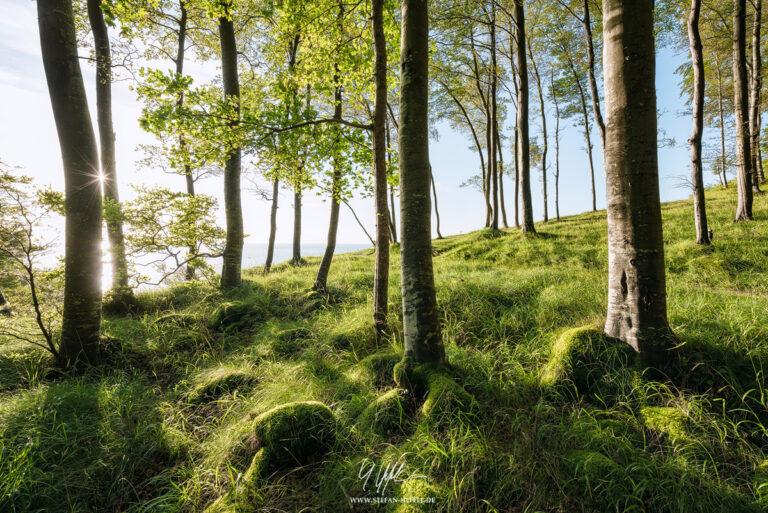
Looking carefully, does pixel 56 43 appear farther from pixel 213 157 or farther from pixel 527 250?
pixel 527 250

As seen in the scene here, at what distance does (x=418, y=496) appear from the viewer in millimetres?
1798

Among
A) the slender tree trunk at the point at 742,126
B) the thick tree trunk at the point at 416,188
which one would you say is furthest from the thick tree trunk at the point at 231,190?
the slender tree trunk at the point at 742,126

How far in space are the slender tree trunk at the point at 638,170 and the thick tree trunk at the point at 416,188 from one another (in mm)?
1852

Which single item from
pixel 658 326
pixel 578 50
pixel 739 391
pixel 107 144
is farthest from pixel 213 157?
pixel 578 50

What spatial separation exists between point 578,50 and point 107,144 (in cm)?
1961

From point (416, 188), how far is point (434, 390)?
84.8 inches

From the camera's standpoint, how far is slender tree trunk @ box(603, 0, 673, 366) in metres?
2.57

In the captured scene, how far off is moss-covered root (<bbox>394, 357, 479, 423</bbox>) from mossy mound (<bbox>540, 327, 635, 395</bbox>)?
0.89 m

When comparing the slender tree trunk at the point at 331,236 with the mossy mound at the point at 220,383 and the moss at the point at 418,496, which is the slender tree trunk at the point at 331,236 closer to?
the mossy mound at the point at 220,383

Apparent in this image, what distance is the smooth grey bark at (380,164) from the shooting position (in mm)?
4309

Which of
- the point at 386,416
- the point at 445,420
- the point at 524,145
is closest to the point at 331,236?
the point at 386,416

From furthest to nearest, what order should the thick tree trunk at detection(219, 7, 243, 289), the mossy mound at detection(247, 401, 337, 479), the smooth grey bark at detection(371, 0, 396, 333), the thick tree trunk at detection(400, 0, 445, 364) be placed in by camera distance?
the thick tree trunk at detection(219, 7, 243, 289) < the smooth grey bark at detection(371, 0, 396, 333) < the thick tree trunk at detection(400, 0, 445, 364) < the mossy mound at detection(247, 401, 337, 479)

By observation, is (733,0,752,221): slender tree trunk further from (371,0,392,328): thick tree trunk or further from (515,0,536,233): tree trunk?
(371,0,392,328): thick tree trunk

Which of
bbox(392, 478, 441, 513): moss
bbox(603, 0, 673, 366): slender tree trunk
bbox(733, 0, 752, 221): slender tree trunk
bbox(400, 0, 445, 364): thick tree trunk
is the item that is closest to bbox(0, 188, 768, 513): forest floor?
bbox(392, 478, 441, 513): moss
